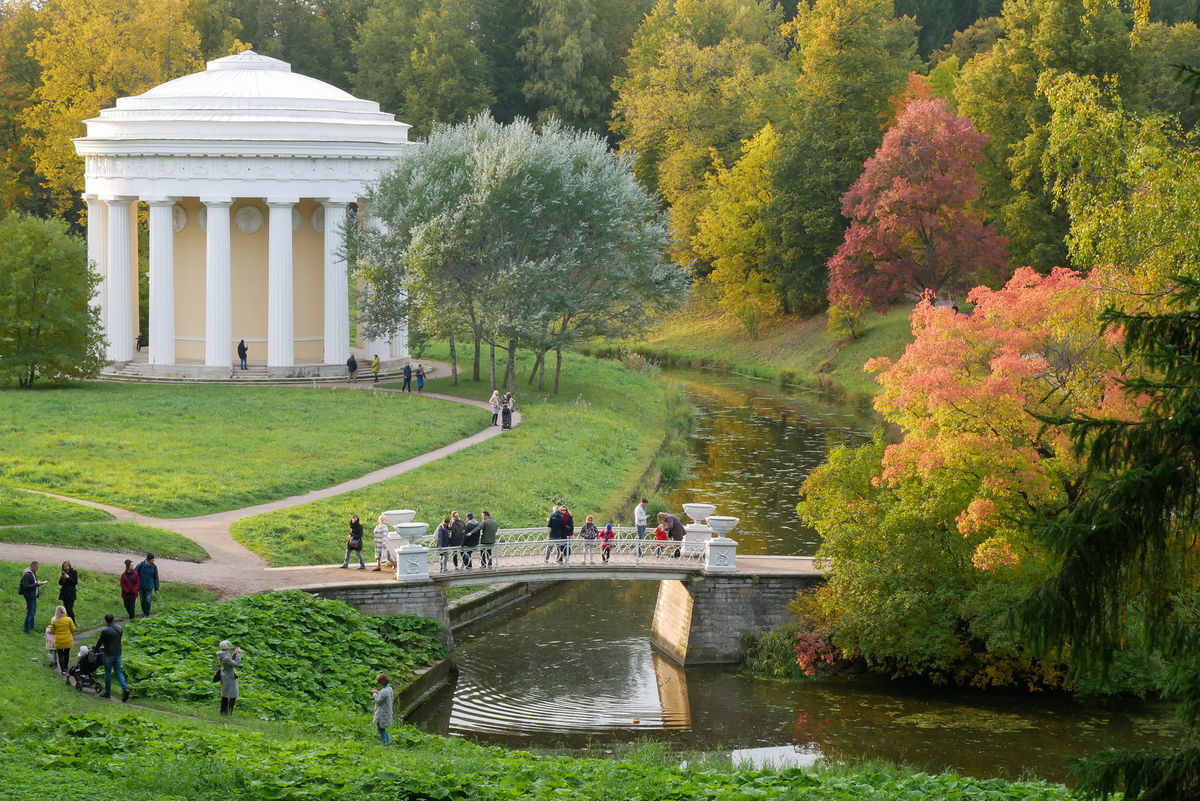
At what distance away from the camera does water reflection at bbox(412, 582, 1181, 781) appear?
2575 cm

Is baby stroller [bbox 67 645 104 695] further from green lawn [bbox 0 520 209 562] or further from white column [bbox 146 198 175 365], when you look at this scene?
white column [bbox 146 198 175 365]

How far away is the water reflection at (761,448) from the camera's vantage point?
41875 millimetres

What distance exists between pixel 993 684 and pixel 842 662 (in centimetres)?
312

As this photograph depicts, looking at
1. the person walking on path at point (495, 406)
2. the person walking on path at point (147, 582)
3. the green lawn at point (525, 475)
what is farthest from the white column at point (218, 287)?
the person walking on path at point (147, 582)

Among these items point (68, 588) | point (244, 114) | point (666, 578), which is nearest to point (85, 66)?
point (244, 114)

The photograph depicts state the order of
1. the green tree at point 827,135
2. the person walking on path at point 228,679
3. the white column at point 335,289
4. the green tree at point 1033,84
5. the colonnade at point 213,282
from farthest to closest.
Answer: the green tree at point 827,135
the green tree at point 1033,84
the white column at point 335,289
the colonnade at point 213,282
the person walking on path at point 228,679

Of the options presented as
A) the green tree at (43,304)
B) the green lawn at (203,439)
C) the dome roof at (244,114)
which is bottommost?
the green lawn at (203,439)

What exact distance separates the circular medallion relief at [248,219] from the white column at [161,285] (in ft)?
8.91

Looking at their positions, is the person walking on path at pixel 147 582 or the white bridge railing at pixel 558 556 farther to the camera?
the white bridge railing at pixel 558 556

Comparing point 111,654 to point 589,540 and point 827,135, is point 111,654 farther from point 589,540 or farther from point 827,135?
point 827,135

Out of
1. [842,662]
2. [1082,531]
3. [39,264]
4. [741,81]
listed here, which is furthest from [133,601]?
[741,81]

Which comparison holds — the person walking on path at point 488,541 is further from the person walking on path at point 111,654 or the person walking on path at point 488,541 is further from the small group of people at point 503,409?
the small group of people at point 503,409

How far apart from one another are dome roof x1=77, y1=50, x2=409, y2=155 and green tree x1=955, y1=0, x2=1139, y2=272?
Result: 26.7m

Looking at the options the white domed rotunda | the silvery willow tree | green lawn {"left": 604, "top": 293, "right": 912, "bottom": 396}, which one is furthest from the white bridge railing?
green lawn {"left": 604, "top": 293, "right": 912, "bottom": 396}
